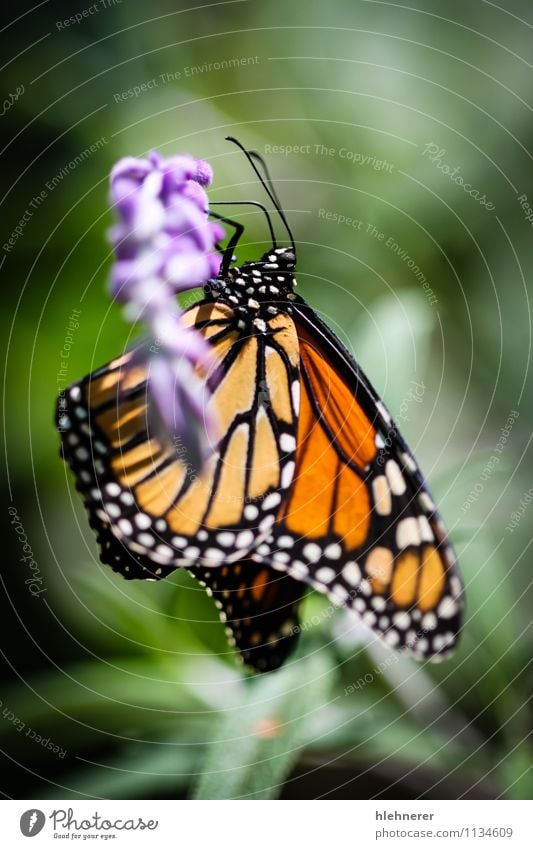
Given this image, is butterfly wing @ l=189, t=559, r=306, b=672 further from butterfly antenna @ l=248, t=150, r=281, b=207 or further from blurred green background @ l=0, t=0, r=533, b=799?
butterfly antenna @ l=248, t=150, r=281, b=207

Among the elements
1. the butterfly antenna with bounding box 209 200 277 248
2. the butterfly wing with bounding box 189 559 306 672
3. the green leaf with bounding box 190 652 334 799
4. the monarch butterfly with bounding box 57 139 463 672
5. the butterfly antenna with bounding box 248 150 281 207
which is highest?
the butterfly antenna with bounding box 248 150 281 207

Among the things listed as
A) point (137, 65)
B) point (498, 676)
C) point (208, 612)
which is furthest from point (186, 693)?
point (137, 65)

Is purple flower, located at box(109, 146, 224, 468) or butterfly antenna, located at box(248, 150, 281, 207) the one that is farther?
butterfly antenna, located at box(248, 150, 281, 207)
